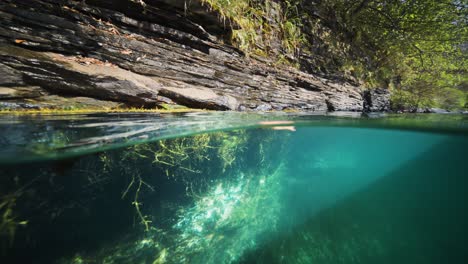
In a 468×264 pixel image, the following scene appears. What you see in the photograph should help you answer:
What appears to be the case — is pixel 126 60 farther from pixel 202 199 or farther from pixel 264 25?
pixel 264 25

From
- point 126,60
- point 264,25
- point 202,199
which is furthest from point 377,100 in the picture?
point 126,60

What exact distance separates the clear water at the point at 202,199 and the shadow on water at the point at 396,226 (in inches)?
1.2

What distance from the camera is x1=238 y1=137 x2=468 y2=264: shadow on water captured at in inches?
186

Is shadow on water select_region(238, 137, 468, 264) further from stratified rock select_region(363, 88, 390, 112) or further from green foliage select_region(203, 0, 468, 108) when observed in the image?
green foliage select_region(203, 0, 468, 108)

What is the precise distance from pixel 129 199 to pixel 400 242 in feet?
27.2

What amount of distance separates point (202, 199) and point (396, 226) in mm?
6105

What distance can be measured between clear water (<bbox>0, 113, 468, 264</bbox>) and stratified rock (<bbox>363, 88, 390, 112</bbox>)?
4.14 m

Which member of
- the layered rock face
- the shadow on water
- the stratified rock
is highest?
the layered rock face

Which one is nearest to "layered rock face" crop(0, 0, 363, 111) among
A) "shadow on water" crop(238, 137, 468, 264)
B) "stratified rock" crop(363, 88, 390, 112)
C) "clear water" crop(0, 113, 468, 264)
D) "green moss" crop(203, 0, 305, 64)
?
"green moss" crop(203, 0, 305, 64)

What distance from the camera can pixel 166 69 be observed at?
20.5 ft

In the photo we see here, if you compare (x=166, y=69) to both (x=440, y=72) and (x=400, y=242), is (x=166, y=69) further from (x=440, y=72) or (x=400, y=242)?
(x=440, y=72)

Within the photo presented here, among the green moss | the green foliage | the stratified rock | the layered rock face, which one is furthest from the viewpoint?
the stratified rock

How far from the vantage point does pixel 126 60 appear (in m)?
5.74

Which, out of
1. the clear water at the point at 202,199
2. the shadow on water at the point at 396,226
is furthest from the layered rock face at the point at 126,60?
the shadow on water at the point at 396,226
